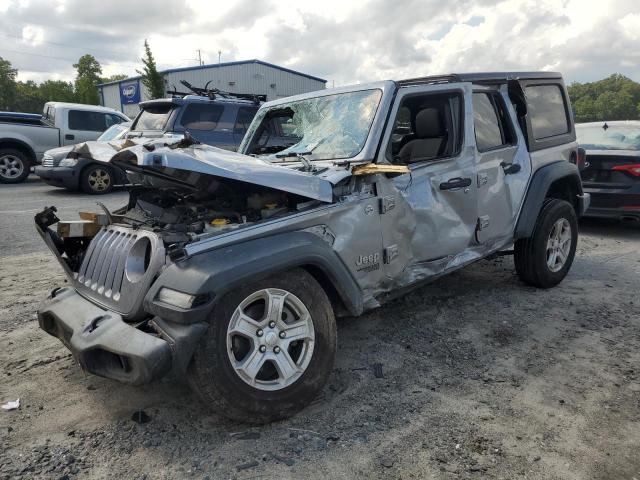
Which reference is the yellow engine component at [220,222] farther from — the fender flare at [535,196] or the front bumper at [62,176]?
the front bumper at [62,176]

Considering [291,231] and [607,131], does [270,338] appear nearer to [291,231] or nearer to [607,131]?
[291,231]

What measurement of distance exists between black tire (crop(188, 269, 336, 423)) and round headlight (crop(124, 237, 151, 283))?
2.08ft

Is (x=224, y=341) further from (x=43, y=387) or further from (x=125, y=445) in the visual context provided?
(x=43, y=387)

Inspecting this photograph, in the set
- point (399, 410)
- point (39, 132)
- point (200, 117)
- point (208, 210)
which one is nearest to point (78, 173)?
point (39, 132)

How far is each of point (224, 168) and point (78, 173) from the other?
9474 millimetres

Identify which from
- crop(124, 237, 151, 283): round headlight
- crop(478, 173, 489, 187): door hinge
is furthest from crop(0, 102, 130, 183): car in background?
crop(478, 173, 489, 187): door hinge

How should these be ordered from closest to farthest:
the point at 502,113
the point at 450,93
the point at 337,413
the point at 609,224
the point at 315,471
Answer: the point at 315,471 < the point at 337,413 < the point at 450,93 < the point at 502,113 < the point at 609,224

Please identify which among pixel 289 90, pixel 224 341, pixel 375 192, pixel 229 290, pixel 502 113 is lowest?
pixel 224 341

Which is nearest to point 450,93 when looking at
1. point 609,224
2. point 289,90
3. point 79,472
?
point 79,472

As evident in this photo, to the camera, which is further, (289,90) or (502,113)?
(289,90)

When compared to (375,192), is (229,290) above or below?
below

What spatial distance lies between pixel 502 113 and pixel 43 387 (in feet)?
13.7

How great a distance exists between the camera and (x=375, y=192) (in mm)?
3322

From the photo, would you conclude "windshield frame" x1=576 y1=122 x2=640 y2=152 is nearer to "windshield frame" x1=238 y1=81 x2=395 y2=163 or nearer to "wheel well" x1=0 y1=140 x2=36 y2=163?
"windshield frame" x1=238 y1=81 x2=395 y2=163
